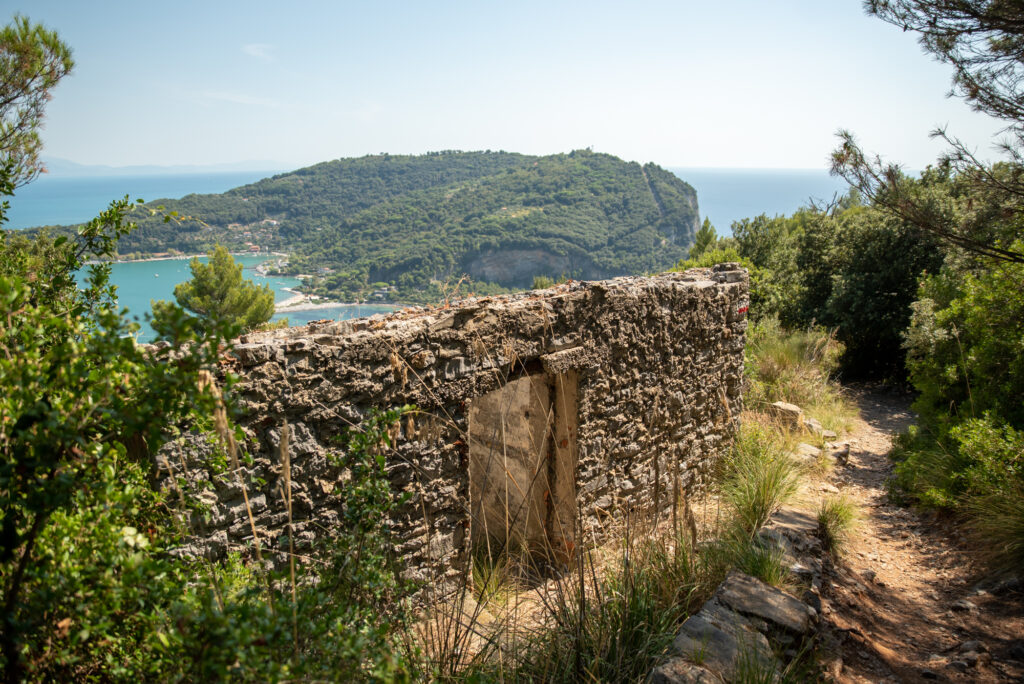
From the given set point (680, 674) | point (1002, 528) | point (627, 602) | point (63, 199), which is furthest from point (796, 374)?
point (63, 199)

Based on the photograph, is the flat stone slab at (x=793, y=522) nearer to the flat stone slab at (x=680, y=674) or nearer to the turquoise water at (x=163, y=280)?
the flat stone slab at (x=680, y=674)

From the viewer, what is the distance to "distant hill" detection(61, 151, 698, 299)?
25266mm

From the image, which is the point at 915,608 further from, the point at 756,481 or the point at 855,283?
the point at 855,283

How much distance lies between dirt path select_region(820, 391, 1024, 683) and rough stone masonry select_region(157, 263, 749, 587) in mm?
1392

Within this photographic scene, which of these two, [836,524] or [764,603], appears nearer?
[764,603]

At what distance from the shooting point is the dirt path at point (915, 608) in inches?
135

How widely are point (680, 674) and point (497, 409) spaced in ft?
10.1

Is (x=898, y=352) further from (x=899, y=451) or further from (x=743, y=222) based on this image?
(x=743, y=222)

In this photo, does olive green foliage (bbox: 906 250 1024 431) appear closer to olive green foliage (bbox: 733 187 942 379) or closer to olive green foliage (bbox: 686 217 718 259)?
olive green foliage (bbox: 733 187 942 379)

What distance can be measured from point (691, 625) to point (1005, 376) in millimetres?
4960

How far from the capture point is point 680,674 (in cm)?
249

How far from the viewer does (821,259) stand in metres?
13.7

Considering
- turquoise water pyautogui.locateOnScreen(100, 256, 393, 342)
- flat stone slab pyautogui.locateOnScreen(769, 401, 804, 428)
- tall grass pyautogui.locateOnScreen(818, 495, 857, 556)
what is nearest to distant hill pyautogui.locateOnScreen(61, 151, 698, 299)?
turquoise water pyautogui.locateOnScreen(100, 256, 393, 342)

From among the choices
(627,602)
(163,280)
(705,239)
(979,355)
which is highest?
(705,239)
